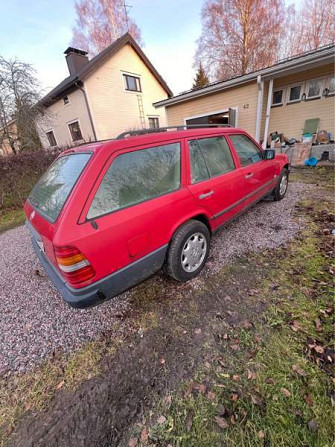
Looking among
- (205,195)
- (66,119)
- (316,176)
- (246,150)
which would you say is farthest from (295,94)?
(66,119)

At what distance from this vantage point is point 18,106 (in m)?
11.7

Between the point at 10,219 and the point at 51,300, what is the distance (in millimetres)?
4528

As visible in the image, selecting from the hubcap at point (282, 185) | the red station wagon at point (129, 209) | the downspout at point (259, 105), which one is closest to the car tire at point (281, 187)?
the hubcap at point (282, 185)

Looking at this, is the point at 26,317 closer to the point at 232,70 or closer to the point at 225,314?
the point at 225,314

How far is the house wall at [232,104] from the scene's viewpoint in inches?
318

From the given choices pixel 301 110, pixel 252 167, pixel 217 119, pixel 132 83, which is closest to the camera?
pixel 252 167

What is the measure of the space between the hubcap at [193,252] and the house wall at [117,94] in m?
13.4

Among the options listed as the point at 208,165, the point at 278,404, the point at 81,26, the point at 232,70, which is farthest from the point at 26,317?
the point at 81,26

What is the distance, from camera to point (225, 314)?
80.4 inches

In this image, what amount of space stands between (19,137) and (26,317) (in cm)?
1364

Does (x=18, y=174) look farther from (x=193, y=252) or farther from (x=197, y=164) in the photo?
(x=193, y=252)

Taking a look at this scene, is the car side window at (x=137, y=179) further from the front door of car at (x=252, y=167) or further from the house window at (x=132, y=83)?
the house window at (x=132, y=83)

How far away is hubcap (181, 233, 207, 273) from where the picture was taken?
234 cm

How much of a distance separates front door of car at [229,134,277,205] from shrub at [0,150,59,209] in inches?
240
